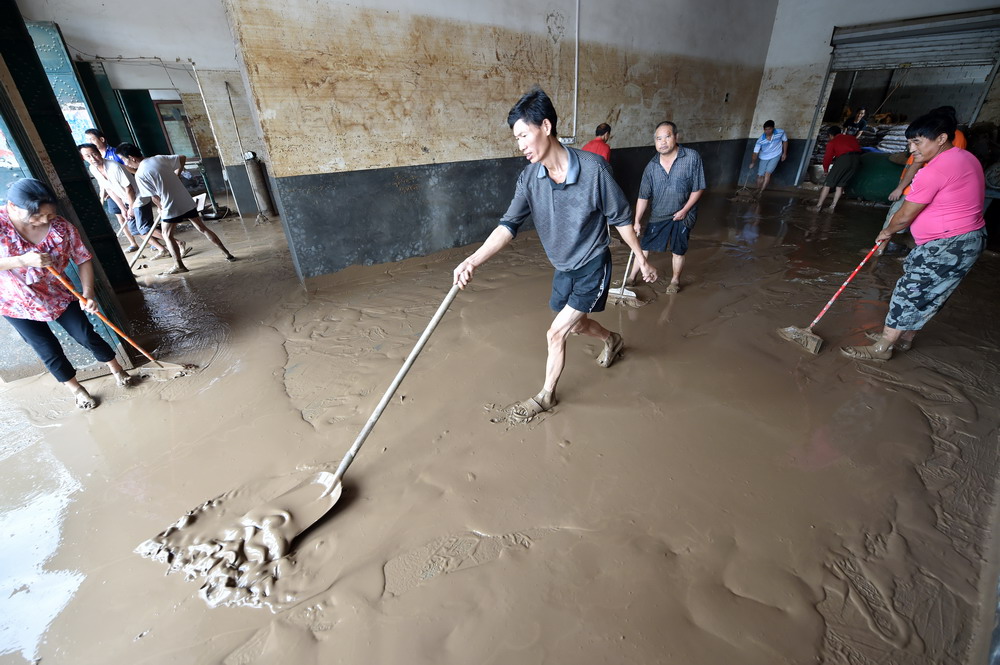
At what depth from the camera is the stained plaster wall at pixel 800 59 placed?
29.2ft

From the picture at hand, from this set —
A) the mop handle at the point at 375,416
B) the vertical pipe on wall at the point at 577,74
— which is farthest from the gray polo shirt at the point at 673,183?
the vertical pipe on wall at the point at 577,74

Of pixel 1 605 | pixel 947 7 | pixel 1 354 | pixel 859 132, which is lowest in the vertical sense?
pixel 1 605

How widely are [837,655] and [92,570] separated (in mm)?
3165

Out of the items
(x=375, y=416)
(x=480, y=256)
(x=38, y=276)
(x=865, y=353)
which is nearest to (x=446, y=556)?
(x=375, y=416)

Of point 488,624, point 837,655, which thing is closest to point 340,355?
point 488,624

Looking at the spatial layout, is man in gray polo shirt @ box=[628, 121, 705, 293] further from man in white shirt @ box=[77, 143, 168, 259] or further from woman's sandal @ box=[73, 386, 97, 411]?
man in white shirt @ box=[77, 143, 168, 259]

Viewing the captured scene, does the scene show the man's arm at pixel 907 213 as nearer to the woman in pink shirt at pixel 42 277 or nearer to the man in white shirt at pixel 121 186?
the woman in pink shirt at pixel 42 277

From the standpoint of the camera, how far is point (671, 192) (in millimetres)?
4129

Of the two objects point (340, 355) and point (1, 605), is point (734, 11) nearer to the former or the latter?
point (340, 355)

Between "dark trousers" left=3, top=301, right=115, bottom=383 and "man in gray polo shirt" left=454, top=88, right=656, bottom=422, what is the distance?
114 inches

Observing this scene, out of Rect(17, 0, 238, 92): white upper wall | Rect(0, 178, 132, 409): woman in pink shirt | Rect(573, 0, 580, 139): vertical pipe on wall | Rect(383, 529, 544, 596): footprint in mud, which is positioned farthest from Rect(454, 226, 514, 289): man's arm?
Rect(17, 0, 238, 92): white upper wall

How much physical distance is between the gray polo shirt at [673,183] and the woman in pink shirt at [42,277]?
15.0ft

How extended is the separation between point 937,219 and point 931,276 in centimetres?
40

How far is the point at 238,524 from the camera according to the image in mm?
2100
